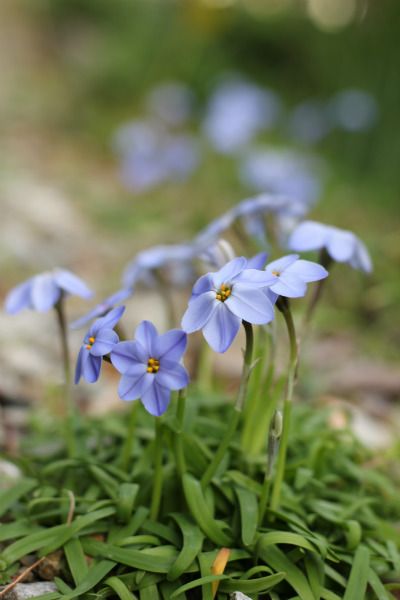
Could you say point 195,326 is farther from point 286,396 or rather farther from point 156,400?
point 286,396

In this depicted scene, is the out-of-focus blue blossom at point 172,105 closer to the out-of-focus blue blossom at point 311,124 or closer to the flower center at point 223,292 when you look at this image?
the out-of-focus blue blossom at point 311,124

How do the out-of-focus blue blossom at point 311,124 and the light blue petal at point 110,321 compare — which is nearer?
the light blue petal at point 110,321

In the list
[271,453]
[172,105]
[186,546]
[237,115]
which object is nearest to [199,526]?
[186,546]

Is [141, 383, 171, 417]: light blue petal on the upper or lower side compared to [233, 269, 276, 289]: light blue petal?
A: lower

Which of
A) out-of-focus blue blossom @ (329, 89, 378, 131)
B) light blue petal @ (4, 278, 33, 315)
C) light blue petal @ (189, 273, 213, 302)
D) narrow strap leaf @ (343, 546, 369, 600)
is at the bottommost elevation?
narrow strap leaf @ (343, 546, 369, 600)

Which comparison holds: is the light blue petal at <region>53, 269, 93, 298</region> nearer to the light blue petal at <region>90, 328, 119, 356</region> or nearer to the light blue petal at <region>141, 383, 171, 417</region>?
the light blue petal at <region>90, 328, 119, 356</region>

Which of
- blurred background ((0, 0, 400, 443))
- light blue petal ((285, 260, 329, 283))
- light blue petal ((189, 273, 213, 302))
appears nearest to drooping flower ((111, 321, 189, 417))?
light blue petal ((189, 273, 213, 302))

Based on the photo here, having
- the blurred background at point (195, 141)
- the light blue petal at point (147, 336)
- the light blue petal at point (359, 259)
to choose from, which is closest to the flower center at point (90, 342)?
the light blue petal at point (147, 336)
